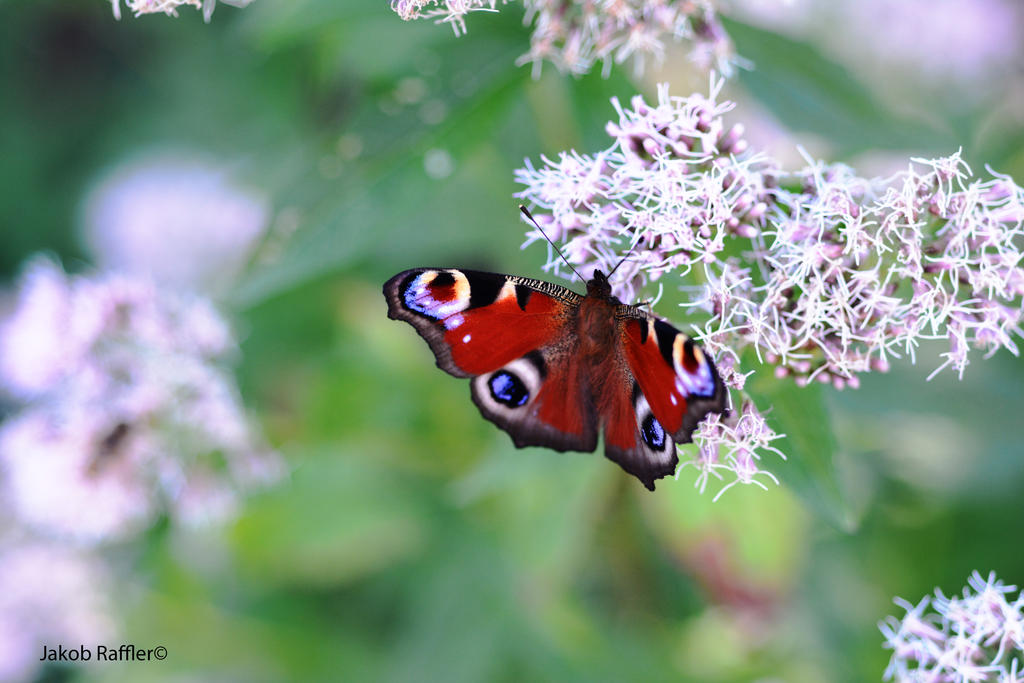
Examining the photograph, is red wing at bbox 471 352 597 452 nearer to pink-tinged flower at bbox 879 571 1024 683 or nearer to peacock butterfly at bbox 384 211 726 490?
peacock butterfly at bbox 384 211 726 490

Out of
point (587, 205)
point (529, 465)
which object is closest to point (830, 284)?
point (587, 205)

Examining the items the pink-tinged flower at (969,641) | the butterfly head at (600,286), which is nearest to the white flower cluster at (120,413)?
the butterfly head at (600,286)

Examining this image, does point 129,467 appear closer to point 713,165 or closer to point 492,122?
point 492,122

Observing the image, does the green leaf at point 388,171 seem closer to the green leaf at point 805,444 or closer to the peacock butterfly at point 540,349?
the peacock butterfly at point 540,349

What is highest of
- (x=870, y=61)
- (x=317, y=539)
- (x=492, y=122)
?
(x=492, y=122)

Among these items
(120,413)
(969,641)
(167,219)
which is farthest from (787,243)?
(167,219)

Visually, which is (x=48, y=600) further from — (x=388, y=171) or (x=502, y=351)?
(x=502, y=351)
